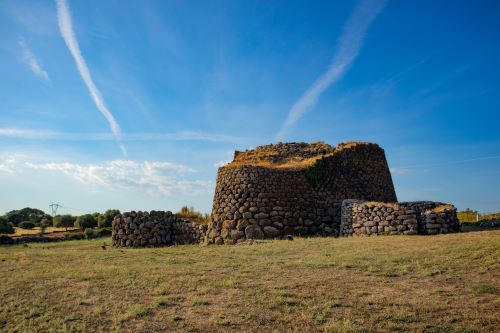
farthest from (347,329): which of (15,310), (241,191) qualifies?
(241,191)

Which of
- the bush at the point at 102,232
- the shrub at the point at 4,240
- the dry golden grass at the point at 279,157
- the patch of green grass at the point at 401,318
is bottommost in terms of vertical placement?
the patch of green grass at the point at 401,318

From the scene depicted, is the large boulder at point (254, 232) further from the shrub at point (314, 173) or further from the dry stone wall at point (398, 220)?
the shrub at point (314, 173)

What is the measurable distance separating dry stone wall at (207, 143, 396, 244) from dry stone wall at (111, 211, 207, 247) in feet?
7.18

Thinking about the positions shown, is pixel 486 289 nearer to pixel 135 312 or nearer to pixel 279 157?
pixel 135 312

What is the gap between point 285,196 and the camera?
59.6 feet

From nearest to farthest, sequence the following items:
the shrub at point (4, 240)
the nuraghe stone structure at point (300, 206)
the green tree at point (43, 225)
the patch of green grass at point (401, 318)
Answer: the patch of green grass at point (401, 318) → the nuraghe stone structure at point (300, 206) → the shrub at point (4, 240) → the green tree at point (43, 225)

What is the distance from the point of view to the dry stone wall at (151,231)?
2017 cm

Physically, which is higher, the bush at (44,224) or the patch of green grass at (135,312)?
the bush at (44,224)

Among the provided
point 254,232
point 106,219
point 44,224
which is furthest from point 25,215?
point 254,232

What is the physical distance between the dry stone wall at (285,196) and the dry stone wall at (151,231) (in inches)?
86.1

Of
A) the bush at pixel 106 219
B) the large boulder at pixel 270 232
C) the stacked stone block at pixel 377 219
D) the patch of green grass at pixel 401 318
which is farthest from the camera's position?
the bush at pixel 106 219

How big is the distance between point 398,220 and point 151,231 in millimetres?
12407

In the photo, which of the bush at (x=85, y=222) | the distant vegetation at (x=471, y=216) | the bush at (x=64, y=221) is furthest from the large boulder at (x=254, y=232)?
the bush at (x=64, y=221)

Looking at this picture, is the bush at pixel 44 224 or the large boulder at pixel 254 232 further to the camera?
the bush at pixel 44 224
